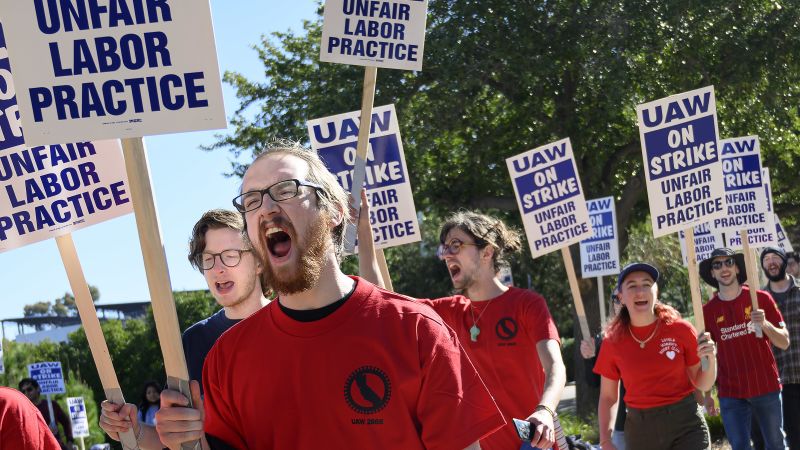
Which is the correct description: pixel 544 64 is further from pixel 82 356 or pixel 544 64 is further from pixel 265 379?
pixel 265 379

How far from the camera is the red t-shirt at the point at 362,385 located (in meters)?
3.29

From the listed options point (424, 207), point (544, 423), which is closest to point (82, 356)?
point (424, 207)

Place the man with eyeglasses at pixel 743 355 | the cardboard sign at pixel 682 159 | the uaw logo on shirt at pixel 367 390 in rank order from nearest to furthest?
1. the uaw logo on shirt at pixel 367 390
2. the cardboard sign at pixel 682 159
3. the man with eyeglasses at pixel 743 355

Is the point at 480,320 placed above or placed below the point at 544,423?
above

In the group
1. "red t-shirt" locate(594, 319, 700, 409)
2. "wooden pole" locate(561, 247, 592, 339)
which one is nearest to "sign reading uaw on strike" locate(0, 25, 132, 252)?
"red t-shirt" locate(594, 319, 700, 409)

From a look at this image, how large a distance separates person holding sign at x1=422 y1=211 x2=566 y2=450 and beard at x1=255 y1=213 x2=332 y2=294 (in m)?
2.92

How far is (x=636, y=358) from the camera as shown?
838 centimetres

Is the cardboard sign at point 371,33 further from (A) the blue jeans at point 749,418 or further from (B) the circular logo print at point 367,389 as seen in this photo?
(A) the blue jeans at point 749,418

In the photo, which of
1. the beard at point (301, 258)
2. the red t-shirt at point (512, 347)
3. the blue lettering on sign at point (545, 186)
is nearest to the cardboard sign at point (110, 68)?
the beard at point (301, 258)

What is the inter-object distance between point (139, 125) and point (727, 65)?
18878 millimetres

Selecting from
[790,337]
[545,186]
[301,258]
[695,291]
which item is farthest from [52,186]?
[790,337]

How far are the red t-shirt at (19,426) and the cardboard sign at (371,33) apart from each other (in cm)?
331

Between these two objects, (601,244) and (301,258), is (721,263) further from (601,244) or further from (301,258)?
(301,258)

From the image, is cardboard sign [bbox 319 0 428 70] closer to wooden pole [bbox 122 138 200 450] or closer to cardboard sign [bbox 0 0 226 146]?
cardboard sign [bbox 0 0 226 146]
